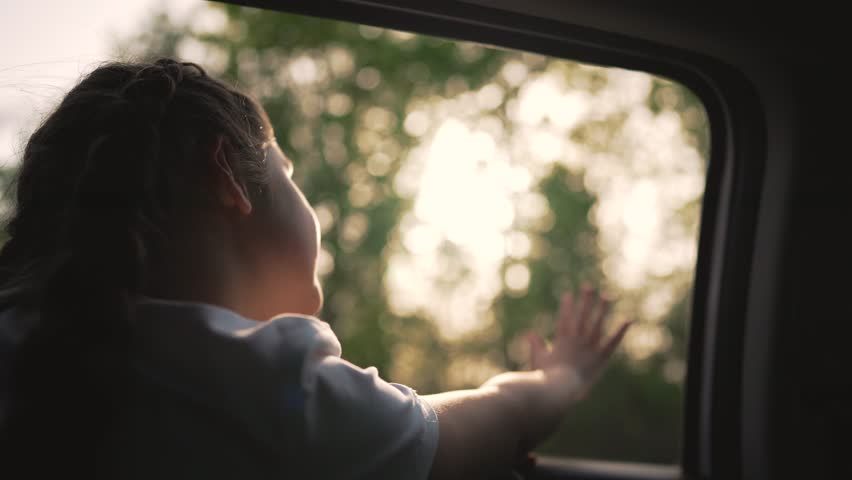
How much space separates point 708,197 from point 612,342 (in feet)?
2.43

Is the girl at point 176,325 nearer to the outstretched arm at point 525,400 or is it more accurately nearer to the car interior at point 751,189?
the outstretched arm at point 525,400

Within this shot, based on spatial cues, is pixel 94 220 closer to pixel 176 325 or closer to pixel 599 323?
pixel 176 325

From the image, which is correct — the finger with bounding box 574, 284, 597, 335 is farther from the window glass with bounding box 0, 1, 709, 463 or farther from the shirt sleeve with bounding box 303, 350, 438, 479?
the window glass with bounding box 0, 1, 709, 463

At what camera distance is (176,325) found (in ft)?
3.23

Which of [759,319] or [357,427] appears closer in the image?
[357,427]

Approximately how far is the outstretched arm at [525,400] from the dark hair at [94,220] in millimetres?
616

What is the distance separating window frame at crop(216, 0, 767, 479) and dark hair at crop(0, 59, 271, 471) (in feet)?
1.68

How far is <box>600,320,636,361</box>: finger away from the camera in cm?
173

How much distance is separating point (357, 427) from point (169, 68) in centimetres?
86

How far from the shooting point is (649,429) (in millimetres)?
13680

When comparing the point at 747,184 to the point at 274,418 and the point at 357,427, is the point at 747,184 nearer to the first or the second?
the point at 357,427

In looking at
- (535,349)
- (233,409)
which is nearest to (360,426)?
(233,409)

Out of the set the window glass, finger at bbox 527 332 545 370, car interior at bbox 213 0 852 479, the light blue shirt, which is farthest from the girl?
the window glass

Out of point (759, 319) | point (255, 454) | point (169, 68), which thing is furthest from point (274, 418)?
point (759, 319)
